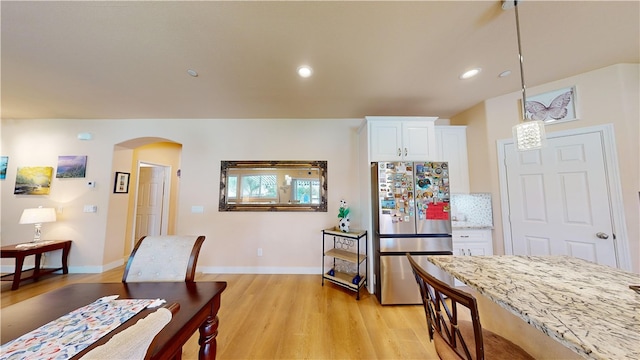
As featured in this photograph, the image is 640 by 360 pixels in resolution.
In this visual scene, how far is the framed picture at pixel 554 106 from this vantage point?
2252mm

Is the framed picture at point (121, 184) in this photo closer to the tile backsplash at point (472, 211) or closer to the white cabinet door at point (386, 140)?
the white cabinet door at point (386, 140)

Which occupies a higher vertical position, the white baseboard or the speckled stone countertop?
the speckled stone countertop

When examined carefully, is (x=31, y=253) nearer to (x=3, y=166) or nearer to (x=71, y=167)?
(x=71, y=167)

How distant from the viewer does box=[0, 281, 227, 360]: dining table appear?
78 centimetres

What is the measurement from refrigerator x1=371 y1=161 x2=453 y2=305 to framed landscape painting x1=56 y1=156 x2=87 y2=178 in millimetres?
4720

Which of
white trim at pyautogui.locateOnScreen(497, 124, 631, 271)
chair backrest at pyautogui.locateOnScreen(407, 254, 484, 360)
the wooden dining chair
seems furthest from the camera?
white trim at pyautogui.locateOnScreen(497, 124, 631, 271)

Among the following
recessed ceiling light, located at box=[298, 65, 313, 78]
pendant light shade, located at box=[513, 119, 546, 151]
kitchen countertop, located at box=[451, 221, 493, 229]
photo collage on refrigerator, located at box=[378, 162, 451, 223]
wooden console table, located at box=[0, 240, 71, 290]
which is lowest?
wooden console table, located at box=[0, 240, 71, 290]

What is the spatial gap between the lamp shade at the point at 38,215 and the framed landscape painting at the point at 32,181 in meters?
0.49

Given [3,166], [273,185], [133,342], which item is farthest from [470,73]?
[3,166]

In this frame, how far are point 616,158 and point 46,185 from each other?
754 cm

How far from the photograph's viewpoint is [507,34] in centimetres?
166

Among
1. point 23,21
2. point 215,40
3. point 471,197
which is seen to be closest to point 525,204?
point 471,197

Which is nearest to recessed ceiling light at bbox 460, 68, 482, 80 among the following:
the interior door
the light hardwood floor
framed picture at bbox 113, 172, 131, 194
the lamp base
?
the light hardwood floor

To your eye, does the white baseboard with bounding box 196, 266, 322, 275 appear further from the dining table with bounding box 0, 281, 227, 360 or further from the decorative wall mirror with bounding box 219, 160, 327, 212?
the dining table with bounding box 0, 281, 227, 360
